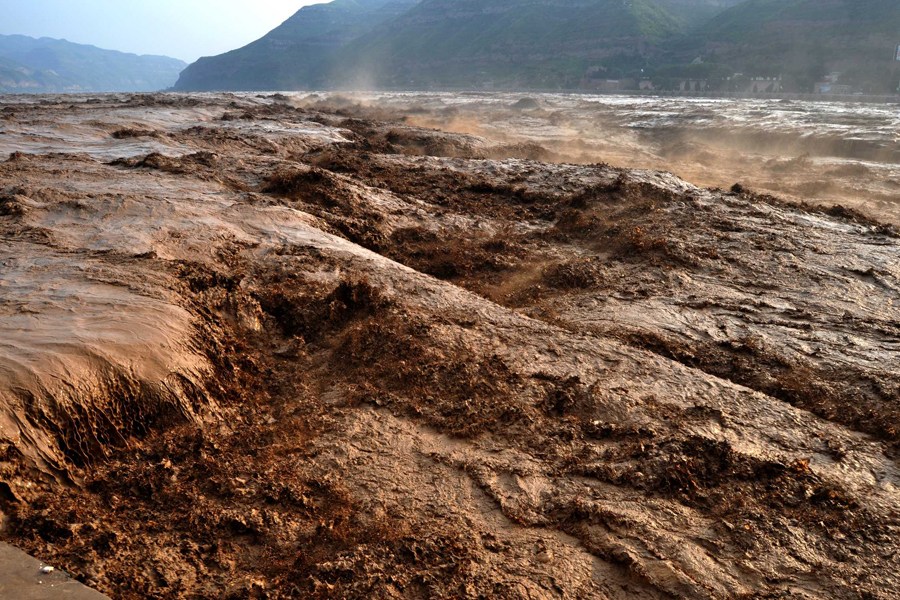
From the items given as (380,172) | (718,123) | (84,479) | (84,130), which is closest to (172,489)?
(84,479)

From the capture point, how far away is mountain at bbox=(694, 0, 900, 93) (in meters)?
42.5

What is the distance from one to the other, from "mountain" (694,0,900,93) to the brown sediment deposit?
43.2 meters

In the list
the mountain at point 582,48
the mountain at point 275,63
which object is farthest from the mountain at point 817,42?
the mountain at point 275,63

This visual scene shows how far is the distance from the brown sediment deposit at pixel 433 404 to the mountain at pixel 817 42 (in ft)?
142

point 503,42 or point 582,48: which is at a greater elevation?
point 503,42

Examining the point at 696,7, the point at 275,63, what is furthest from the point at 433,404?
the point at 275,63

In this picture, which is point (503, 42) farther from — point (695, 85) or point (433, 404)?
point (433, 404)

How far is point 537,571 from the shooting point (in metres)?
3.05

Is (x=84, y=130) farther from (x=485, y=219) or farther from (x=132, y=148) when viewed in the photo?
(x=485, y=219)

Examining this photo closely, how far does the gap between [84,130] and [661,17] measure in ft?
257

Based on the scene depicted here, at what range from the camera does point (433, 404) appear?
4.48 metres

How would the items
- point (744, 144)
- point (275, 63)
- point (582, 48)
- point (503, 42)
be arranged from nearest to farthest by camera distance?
point (744, 144) → point (582, 48) → point (503, 42) → point (275, 63)

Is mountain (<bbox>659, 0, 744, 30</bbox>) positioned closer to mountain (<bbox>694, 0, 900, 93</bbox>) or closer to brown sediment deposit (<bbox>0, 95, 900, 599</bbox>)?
mountain (<bbox>694, 0, 900, 93</bbox>)

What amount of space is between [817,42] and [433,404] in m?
57.0
